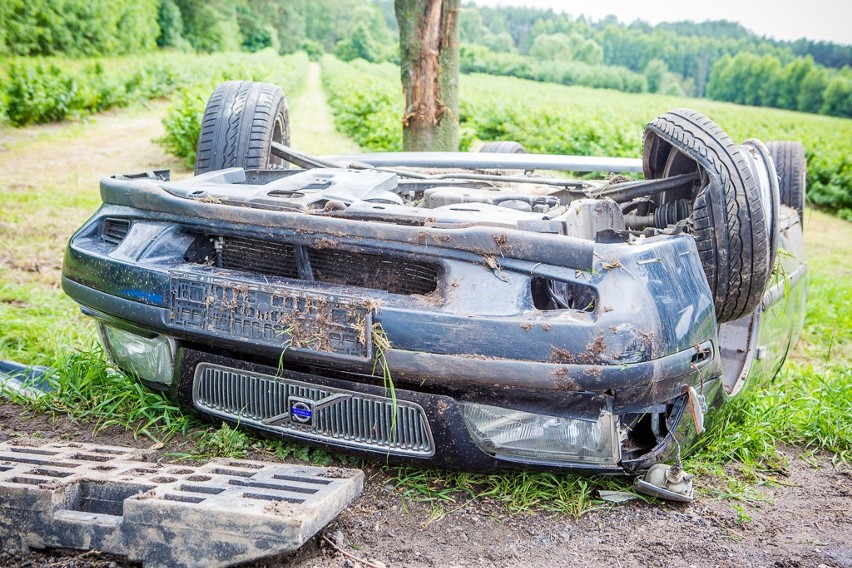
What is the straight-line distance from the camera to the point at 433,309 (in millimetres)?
2186

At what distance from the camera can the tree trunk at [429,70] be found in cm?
673

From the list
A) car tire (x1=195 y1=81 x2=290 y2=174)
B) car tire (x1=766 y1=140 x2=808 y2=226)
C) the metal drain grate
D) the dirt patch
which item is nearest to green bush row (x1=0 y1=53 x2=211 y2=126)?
car tire (x1=195 y1=81 x2=290 y2=174)

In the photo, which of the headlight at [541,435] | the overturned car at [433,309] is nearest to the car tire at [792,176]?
the overturned car at [433,309]

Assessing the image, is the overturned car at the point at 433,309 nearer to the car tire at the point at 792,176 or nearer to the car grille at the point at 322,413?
the car grille at the point at 322,413

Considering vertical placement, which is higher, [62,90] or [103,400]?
[62,90]

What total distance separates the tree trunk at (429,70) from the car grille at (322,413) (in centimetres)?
492

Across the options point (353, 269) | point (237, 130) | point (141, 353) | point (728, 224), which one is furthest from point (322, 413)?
point (237, 130)

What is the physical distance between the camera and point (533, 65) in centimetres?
6412

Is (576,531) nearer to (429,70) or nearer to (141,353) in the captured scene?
(141,353)

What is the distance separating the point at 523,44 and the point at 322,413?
253 feet

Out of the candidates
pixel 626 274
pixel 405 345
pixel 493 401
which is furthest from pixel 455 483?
pixel 626 274

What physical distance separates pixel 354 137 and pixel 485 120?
12.2 feet

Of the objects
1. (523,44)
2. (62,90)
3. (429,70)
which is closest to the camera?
(429,70)

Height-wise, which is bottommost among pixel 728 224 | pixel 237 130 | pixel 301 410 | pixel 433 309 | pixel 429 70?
pixel 301 410
